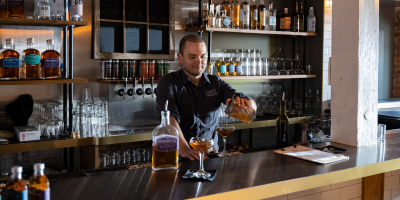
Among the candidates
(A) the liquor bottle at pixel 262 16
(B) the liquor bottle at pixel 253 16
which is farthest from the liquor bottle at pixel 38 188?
(A) the liquor bottle at pixel 262 16

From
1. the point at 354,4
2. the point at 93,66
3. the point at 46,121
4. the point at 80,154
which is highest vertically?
the point at 354,4

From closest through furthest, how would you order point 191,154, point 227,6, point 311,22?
point 191,154 < point 227,6 < point 311,22

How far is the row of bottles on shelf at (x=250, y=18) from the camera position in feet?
13.5

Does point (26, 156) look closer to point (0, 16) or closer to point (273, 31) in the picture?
point (0, 16)

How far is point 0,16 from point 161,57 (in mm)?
1548

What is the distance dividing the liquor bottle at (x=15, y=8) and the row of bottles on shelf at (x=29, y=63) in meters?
0.24

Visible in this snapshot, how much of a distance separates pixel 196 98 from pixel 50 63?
133 cm

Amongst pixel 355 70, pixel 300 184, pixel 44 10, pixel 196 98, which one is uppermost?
pixel 44 10

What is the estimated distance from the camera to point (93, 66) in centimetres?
382

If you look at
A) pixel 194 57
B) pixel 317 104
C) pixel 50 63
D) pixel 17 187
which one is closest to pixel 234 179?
pixel 17 187

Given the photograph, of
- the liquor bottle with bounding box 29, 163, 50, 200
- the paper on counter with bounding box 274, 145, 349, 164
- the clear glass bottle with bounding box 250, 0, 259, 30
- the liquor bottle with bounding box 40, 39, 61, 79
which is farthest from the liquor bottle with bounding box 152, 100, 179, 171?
the clear glass bottle with bounding box 250, 0, 259, 30

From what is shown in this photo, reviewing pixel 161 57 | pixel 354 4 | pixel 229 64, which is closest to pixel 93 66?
pixel 161 57

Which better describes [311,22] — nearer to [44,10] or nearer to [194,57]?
[194,57]

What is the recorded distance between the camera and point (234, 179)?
5.66 ft
